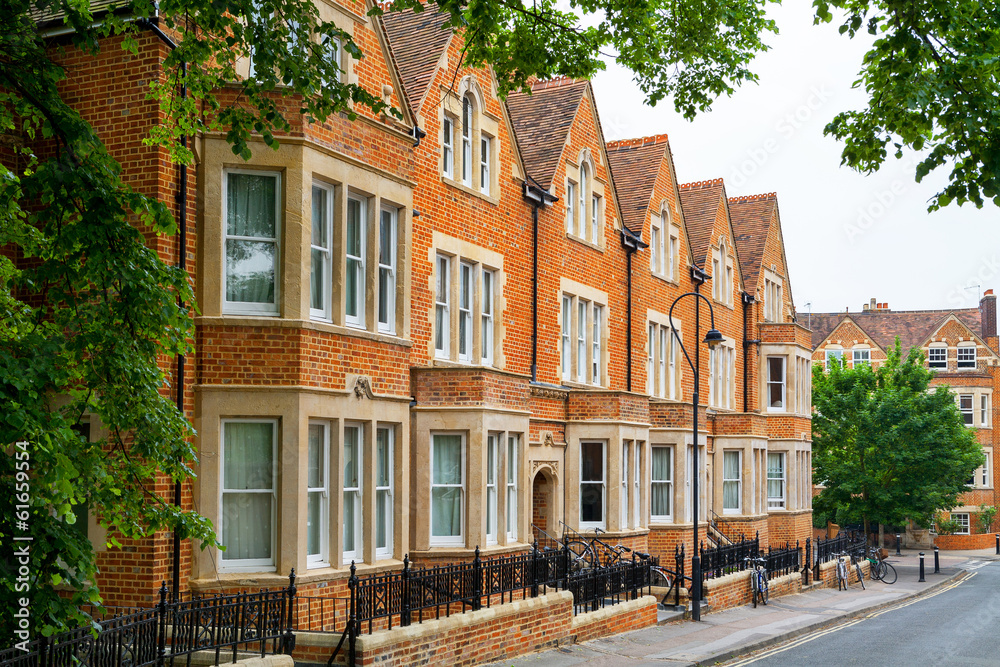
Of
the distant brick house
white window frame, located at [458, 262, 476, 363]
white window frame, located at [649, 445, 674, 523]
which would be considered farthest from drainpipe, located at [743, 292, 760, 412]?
the distant brick house

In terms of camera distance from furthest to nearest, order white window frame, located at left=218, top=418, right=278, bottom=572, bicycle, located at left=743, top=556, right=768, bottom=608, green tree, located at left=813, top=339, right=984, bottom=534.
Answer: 1. green tree, located at left=813, top=339, right=984, bottom=534
2. bicycle, located at left=743, top=556, right=768, bottom=608
3. white window frame, located at left=218, top=418, right=278, bottom=572

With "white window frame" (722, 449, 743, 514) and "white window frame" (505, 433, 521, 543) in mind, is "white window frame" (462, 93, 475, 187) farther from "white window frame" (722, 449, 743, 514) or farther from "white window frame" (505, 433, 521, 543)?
"white window frame" (722, 449, 743, 514)

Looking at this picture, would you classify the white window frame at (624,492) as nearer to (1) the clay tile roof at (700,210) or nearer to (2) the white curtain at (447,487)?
(2) the white curtain at (447,487)

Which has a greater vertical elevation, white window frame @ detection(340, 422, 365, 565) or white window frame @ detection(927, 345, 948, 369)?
white window frame @ detection(927, 345, 948, 369)

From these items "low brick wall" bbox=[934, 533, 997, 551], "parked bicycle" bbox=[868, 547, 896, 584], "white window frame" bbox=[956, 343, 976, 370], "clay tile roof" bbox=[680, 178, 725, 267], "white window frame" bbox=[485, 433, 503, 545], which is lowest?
"low brick wall" bbox=[934, 533, 997, 551]

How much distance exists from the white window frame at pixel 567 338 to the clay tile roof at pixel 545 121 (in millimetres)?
3116

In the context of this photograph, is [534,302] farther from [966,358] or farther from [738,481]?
[966,358]

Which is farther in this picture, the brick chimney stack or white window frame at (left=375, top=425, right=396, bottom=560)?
the brick chimney stack

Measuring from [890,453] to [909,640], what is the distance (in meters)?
25.3

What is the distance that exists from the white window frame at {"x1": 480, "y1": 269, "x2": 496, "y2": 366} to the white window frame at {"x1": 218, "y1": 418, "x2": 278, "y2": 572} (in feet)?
26.1

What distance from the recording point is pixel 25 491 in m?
8.97

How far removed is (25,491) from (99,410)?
109cm

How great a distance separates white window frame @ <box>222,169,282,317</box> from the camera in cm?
1434

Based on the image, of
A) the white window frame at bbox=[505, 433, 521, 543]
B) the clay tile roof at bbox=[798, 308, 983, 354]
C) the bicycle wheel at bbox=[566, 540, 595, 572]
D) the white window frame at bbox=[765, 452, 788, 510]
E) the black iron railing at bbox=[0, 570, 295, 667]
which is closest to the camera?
the black iron railing at bbox=[0, 570, 295, 667]
